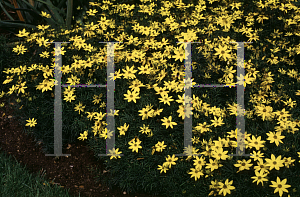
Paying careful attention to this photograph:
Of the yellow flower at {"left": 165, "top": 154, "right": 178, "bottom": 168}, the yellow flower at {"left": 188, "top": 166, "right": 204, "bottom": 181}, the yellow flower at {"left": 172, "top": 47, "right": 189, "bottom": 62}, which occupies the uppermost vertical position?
the yellow flower at {"left": 172, "top": 47, "right": 189, "bottom": 62}

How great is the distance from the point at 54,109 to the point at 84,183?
101cm

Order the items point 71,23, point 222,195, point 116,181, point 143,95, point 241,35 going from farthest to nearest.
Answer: point 71,23 → point 241,35 → point 143,95 → point 116,181 → point 222,195

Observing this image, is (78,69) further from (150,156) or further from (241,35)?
(241,35)

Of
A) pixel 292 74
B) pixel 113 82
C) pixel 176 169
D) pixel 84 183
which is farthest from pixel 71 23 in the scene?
pixel 292 74

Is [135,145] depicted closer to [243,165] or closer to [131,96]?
[131,96]

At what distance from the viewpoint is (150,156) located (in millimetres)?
2801

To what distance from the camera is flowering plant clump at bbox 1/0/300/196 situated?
2.56m

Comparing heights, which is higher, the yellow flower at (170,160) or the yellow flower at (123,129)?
the yellow flower at (123,129)

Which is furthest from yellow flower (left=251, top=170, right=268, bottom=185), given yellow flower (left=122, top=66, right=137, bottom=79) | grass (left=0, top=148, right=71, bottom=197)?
grass (left=0, top=148, right=71, bottom=197)

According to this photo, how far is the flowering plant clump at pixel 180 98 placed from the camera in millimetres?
2562

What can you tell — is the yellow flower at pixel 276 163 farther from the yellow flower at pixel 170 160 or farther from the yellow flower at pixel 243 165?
the yellow flower at pixel 170 160

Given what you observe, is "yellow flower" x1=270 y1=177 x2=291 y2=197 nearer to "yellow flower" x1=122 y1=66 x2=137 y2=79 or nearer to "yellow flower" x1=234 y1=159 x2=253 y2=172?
"yellow flower" x1=234 y1=159 x2=253 y2=172

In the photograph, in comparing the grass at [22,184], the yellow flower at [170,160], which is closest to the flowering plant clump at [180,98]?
the yellow flower at [170,160]

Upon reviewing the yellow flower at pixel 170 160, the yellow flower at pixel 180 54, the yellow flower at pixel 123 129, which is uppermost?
the yellow flower at pixel 180 54
